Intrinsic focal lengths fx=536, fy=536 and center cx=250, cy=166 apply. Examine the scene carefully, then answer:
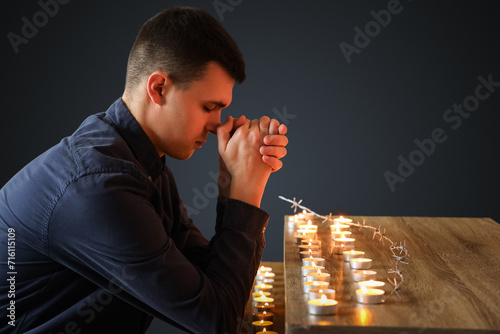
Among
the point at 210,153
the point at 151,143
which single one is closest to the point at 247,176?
the point at 151,143

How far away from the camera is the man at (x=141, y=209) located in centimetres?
99

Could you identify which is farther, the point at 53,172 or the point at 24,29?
the point at 24,29

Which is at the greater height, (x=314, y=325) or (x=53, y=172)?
(x=53, y=172)

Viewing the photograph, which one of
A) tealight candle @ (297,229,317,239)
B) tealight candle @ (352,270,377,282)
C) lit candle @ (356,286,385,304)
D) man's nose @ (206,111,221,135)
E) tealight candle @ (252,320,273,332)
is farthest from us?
tealight candle @ (252,320,273,332)

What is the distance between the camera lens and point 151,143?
1.26 meters

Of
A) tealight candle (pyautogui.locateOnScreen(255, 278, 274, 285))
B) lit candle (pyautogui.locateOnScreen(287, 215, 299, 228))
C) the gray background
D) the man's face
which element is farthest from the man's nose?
the gray background

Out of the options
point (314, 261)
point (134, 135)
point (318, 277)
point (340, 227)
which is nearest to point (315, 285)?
point (318, 277)

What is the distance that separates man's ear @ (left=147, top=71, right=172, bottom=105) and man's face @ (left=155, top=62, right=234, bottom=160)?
0.01 m

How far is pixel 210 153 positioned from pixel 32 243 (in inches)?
101

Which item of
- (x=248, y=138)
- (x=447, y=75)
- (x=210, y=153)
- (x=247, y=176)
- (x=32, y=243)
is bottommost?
(x=32, y=243)

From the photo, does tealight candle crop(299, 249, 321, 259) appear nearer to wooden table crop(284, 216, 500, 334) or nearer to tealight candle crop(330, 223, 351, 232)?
wooden table crop(284, 216, 500, 334)

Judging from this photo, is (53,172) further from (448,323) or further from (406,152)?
(406,152)

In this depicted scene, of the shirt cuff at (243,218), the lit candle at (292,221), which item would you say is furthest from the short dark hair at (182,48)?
the lit candle at (292,221)

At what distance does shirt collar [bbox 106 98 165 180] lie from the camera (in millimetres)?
1247
